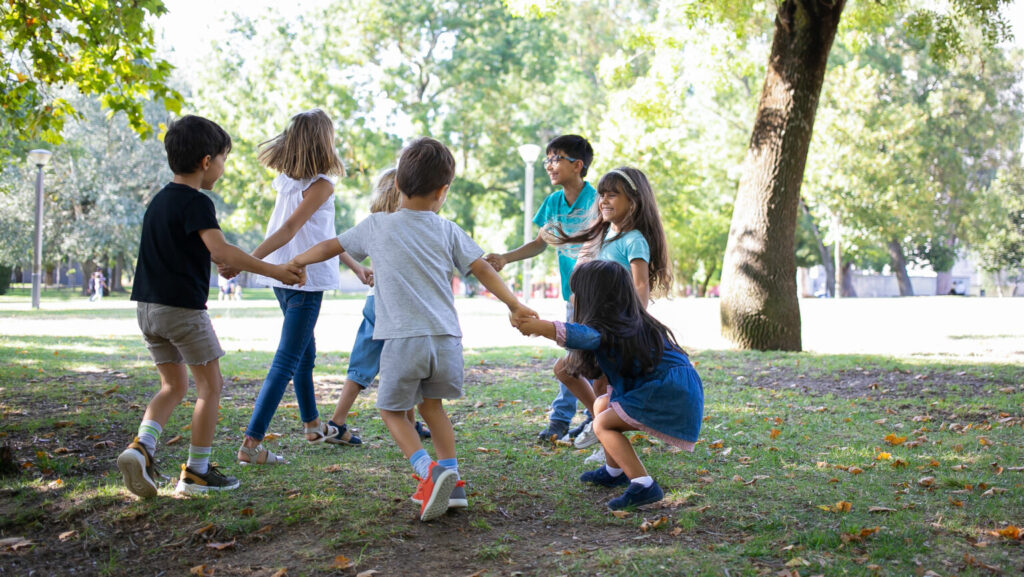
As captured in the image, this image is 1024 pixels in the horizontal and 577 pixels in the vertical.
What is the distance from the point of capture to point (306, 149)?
4715 mm

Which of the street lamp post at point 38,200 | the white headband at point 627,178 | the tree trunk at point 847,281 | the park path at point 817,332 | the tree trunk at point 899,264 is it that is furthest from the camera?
the tree trunk at point 847,281

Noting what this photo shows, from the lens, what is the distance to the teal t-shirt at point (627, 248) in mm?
4551

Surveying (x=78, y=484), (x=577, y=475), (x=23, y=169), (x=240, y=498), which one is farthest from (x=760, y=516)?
(x=23, y=169)

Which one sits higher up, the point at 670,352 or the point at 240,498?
the point at 670,352

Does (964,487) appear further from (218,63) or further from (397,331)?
(218,63)

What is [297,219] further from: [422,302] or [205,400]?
[422,302]

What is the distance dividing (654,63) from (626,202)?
41.0 feet

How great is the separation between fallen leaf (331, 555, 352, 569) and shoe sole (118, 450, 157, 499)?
46.8 inches

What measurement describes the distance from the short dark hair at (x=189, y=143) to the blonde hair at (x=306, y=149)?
0.55 meters

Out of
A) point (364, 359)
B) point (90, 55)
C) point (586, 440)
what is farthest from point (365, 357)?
point (90, 55)

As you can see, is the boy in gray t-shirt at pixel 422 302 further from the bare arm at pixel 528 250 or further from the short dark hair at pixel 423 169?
the bare arm at pixel 528 250

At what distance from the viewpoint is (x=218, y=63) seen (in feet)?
121

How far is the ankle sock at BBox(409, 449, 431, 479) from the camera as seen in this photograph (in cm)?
375

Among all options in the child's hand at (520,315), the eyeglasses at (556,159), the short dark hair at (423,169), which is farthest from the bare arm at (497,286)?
the eyeglasses at (556,159)
